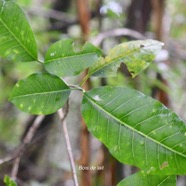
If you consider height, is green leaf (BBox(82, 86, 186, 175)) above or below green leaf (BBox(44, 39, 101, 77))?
below

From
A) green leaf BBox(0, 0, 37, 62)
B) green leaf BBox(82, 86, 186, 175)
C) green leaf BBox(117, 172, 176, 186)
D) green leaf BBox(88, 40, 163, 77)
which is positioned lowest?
green leaf BBox(117, 172, 176, 186)

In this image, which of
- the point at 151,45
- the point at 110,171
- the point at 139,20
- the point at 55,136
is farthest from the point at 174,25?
the point at 151,45

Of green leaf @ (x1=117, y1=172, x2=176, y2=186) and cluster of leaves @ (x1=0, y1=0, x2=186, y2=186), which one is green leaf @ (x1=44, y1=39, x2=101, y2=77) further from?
green leaf @ (x1=117, y1=172, x2=176, y2=186)

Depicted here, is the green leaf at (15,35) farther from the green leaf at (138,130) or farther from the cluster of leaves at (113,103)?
the green leaf at (138,130)

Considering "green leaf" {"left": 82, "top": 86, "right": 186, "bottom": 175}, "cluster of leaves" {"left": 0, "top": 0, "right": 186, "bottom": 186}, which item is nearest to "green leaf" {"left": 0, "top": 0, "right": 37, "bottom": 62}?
"cluster of leaves" {"left": 0, "top": 0, "right": 186, "bottom": 186}

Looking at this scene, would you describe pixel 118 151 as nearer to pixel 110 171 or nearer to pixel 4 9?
pixel 4 9

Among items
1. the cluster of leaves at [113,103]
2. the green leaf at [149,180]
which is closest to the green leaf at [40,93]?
the cluster of leaves at [113,103]
